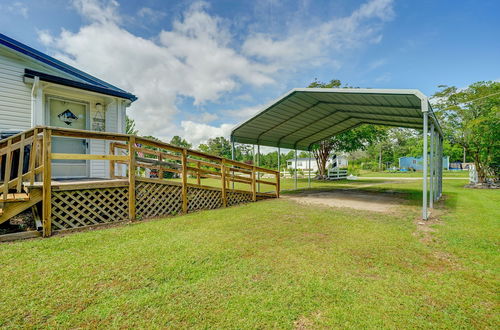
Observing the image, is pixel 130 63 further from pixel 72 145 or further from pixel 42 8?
Result: pixel 72 145

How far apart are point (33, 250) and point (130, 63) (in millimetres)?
10582

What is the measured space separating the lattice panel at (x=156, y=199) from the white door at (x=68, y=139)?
3.04 m

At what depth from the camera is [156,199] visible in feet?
18.2

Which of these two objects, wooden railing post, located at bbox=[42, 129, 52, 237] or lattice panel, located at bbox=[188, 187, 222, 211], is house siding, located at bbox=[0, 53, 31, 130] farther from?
lattice panel, located at bbox=[188, 187, 222, 211]

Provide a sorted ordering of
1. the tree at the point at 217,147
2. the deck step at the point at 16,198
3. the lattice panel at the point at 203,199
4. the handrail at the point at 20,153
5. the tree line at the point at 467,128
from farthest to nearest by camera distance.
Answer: the tree at the point at 217,147, the tree line at the point at 467,128, the lattice panel at the point at 203,199, the handrail at the point at 20,153, the deck step at the point at 16,198

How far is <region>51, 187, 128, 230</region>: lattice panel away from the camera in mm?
4238

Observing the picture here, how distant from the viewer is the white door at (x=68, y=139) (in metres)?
6.54

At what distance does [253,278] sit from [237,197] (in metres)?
5.35

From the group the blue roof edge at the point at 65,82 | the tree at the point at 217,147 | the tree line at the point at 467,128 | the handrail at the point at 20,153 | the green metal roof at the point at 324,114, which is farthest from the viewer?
the tree at the point at 217,147

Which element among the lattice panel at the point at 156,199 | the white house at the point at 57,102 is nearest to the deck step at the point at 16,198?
the lattice panel at the point at 156,199

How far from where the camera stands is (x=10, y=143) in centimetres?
395

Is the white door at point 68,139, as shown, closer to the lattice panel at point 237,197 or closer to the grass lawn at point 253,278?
the grass lawn at point 253,278

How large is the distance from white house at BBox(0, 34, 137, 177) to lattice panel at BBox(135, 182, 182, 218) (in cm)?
288

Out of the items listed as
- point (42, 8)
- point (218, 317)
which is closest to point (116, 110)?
point (42, 8)
